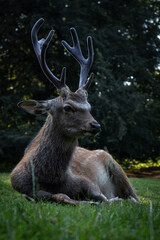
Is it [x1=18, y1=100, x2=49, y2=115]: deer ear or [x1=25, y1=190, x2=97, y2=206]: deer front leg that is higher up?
[x1=18, y1=100, x2=49, y2=115]: deer ear

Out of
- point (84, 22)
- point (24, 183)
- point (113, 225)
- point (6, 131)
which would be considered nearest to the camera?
point (113, 225)

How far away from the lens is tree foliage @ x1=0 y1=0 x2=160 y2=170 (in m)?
13.3

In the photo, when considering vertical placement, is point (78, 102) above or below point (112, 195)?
above

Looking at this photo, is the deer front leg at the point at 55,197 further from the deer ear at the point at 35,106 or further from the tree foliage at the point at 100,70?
the tree foliage at the point at 100,70

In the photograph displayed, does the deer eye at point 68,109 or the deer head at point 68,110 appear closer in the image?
the deer head at point 68,110

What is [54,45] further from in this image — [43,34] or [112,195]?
[112,195]

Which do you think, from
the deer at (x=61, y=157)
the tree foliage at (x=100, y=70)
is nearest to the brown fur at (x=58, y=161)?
the deer at (x=61, y=157)

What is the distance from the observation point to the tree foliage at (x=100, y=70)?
1331 centimetres

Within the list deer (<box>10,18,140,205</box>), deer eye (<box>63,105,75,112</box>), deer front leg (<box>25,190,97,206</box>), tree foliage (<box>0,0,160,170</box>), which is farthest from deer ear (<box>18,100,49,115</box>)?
tree foliage (<box>0,0,160,170</box>)

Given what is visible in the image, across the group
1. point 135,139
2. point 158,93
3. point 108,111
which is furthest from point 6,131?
point 158,93

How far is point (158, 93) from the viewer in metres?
16.2

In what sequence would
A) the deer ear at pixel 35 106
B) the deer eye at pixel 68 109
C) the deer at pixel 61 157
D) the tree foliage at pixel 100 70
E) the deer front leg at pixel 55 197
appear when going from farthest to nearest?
the tree foliage at pixel 100 70 → the deer ear at pixel 35 106 → the deer eye at pixel 68 109 → the deer at pixel 61 157 → the deer front leg at pixel 55 197

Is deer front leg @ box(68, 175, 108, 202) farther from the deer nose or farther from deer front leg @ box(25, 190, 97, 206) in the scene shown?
the deer nose

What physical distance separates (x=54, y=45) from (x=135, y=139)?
636 centimetres
